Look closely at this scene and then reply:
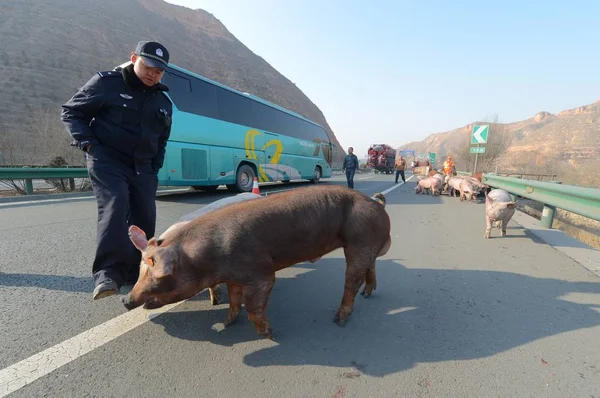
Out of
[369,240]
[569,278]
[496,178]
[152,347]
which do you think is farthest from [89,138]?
[496,178]

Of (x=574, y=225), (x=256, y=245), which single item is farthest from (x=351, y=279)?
(x=574, y=225)

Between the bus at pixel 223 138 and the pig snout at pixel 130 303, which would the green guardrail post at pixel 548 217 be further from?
the bus at pixel 223 138

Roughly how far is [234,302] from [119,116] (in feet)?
6.43

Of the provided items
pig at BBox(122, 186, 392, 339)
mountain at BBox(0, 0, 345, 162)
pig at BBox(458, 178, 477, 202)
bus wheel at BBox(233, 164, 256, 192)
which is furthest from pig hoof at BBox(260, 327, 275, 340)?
mountain at BBox(0, 0, 345, 162)

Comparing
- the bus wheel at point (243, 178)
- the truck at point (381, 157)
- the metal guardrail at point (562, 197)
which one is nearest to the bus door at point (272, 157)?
the bus wheel at point (243, 178)

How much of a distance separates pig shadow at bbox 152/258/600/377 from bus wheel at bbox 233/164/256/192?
26.8 feet

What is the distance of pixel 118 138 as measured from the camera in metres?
2.52

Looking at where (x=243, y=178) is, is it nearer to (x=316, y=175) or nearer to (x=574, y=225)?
(x=316, y=175)

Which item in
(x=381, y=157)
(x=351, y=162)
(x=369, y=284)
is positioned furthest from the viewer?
(x=381, y=157)

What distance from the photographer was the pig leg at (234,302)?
229cm

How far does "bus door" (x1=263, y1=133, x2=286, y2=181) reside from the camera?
12.5m

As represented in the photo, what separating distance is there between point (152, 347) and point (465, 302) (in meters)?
2.78

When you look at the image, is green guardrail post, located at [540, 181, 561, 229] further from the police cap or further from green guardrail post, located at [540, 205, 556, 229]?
the police cap

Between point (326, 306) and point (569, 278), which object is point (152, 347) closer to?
point (326, 306)
